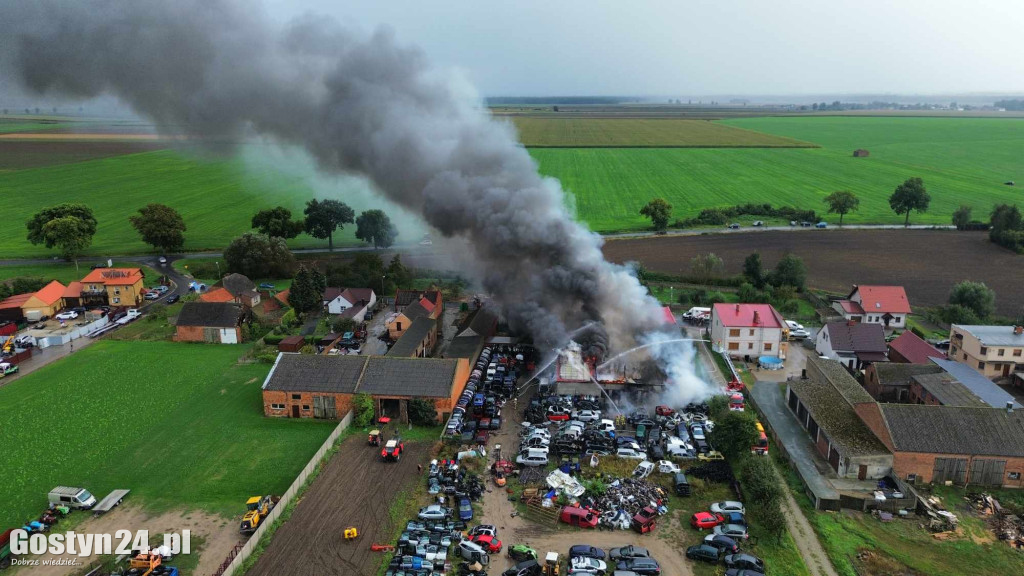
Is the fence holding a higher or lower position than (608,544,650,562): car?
higher

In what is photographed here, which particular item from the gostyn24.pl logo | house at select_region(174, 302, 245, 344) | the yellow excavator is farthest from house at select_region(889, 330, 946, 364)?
house at select_region(174, 302, 245, 344)

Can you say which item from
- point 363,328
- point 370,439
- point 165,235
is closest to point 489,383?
point 370,439

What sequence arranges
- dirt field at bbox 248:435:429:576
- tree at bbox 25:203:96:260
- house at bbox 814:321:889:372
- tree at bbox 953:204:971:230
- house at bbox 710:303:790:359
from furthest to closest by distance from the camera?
tree at bbox 953:204:971:230 < tree at bbox 25:203:96:260 < house at bbox 710:303:790:359 < house at bbox 814:321:889:372 < dirt field at bbox 248:435:429:576

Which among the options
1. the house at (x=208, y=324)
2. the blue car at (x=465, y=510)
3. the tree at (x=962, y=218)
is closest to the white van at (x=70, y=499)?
the blue car at (x=465, y=510)

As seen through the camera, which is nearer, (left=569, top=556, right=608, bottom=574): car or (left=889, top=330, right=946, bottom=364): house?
(left=569, top=556, right=608, bottom=574): car

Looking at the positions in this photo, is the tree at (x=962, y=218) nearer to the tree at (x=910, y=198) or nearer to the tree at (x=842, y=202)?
the tree at (x=910, y=198)

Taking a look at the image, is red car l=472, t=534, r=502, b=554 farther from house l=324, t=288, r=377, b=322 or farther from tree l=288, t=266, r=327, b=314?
tree l=288, t=266, r=327, b=314

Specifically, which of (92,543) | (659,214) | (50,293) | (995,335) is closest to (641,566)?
(92,543)
